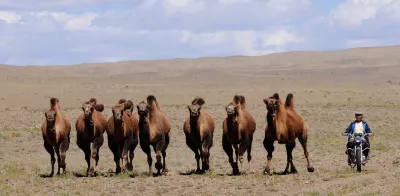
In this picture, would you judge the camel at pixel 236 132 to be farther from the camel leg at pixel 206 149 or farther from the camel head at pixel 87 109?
the camel head at pixel 87 109

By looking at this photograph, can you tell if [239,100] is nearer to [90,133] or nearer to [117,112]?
[117,112]

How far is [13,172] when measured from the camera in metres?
23.2

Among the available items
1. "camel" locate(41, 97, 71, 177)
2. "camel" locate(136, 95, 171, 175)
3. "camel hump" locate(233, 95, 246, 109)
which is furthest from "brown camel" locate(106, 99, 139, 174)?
"camel hump" locate(233, 95, 246, 109)

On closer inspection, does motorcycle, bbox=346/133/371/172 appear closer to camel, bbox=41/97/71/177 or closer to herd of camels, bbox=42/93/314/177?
herd of camels, bbox=42/93/314/177

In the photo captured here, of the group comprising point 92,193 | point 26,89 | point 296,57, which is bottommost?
point 92,193

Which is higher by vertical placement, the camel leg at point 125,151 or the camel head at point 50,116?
the camel head at point 50,116

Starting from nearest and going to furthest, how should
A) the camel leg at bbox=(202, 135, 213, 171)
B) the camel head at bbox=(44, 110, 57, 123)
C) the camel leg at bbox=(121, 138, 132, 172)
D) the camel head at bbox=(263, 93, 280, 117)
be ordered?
the camel head at bbox=(263, 93, 280, 117) < the camel head at bbox=(44, 110, 57, 123) < the camel leg at bbox=(121, 138, 132, 172) < the camel leg at bbox=(202, 135, 213, 171)

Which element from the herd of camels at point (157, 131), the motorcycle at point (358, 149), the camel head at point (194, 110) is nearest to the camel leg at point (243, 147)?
the herd of camels at point (157, 131)

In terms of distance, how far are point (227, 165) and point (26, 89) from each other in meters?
49.4

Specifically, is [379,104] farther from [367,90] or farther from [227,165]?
[227,165]

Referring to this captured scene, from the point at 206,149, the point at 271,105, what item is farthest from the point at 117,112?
the point at 271,105

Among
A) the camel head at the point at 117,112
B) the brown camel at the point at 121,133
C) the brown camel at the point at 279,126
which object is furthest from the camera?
the brown camel at the point at 121,133

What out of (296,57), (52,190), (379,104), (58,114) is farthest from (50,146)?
(296,57)

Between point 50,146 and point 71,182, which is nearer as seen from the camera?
point 71,182
